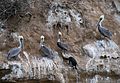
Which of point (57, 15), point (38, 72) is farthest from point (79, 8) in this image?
point (38, 72)

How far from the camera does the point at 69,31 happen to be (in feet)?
57.9

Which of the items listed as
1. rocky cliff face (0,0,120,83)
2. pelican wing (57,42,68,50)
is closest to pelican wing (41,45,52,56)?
rocky cliff face (0,0,120,83)

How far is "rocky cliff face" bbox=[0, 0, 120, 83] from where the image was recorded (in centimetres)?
1629

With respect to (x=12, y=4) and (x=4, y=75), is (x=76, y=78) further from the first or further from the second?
(x=12, y=4)

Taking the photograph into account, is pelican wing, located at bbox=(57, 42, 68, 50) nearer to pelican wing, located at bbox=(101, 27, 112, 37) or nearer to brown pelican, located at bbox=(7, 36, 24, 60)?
brown pelican, located at bbox=(7, 36, 24, 60)

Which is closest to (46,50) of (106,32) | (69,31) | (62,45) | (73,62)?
(62,45)

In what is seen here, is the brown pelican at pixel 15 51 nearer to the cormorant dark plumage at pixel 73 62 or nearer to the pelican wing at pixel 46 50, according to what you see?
the pelican wing at pixel 46 50

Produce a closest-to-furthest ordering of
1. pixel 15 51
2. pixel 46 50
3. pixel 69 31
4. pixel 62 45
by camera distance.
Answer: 1. pixel 15 51
2. pixel 46 50
3. pixel 62 45
4. pixel 69 31

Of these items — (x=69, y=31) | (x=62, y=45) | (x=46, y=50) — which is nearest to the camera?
(x=46, y=50)

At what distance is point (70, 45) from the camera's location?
1697 cm

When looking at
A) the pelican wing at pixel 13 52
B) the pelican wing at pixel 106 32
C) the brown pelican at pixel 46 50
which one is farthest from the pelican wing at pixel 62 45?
the pelican wing at pixel 106 32

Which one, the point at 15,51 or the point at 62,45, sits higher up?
the point at 62,45

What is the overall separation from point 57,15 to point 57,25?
0.39 meters

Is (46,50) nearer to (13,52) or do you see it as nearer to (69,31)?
(13,52)
